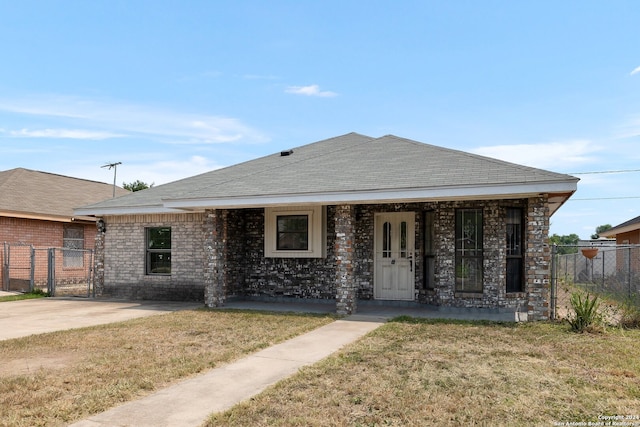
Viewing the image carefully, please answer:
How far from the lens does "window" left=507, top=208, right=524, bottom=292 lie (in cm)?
1127

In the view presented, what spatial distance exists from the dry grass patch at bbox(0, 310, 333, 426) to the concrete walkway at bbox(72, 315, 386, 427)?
0.24 meters

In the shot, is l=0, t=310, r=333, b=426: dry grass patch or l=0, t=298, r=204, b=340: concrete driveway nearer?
l=0, t=310, r=333, b=426: dry grass patch

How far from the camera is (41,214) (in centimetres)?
1903

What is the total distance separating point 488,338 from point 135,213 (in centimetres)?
1074

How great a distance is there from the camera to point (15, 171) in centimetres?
2262

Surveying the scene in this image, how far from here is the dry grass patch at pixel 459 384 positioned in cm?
469

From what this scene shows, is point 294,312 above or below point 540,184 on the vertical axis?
below

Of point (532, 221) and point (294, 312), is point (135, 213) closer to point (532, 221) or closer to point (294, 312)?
point (294, 312)

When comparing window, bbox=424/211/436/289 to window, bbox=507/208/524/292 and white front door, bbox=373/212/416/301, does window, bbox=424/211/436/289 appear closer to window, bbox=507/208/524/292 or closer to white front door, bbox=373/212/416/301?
white front door, bbox=373/212/416/301

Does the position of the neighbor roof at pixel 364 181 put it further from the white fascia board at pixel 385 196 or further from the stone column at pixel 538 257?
the stone column at pixel 538 257

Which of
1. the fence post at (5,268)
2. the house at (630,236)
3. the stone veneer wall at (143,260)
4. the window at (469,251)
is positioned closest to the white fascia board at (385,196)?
the window at (469,251)

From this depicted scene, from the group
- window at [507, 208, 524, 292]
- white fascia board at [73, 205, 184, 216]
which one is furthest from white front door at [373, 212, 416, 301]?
white fascia board at [73, 205, 184, 216]

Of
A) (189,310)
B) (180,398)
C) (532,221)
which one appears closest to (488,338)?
(532,221)

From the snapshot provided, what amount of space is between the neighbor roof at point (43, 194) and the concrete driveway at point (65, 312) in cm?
482
